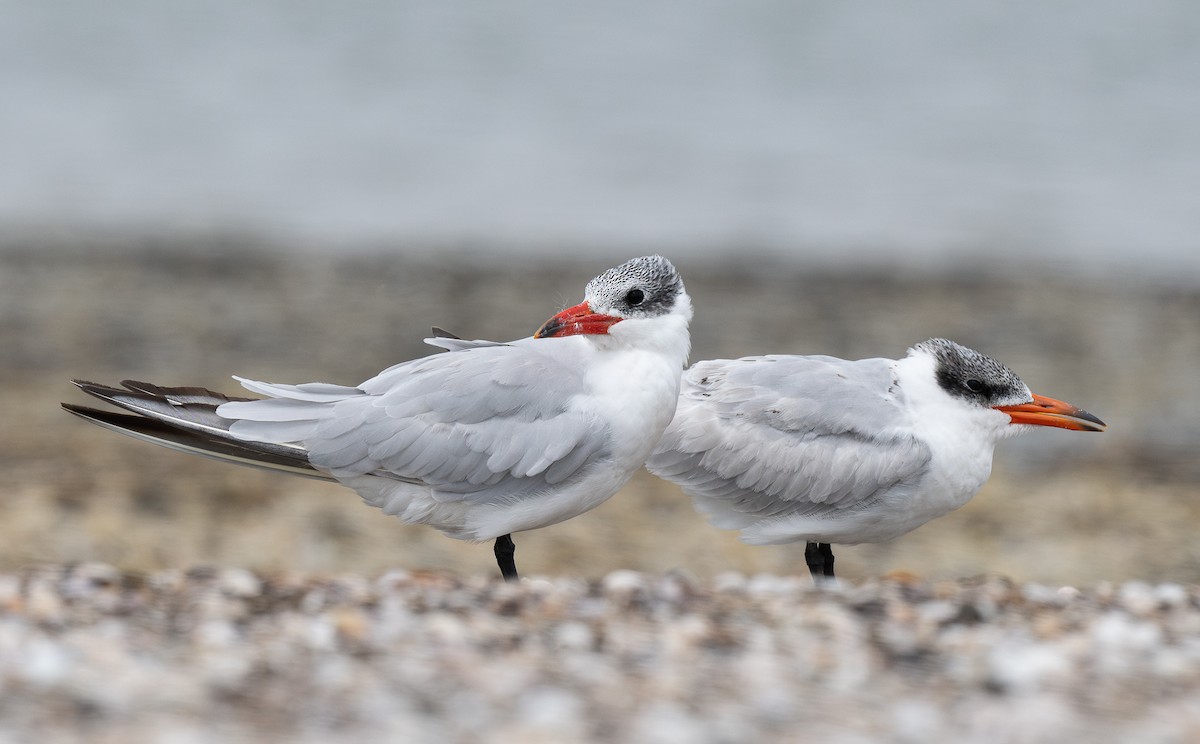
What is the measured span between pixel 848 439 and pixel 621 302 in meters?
0.99

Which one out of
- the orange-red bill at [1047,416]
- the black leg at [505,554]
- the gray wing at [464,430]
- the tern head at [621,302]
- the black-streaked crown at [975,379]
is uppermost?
the tern head at [621,302]

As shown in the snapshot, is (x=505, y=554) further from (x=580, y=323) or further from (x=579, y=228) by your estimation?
(x=579, y=228)

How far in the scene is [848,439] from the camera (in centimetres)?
525

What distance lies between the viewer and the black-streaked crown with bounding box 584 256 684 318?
16.2 feet

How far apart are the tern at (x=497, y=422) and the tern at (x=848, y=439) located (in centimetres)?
49

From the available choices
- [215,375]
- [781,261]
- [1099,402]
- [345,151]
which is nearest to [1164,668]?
[1099,402]

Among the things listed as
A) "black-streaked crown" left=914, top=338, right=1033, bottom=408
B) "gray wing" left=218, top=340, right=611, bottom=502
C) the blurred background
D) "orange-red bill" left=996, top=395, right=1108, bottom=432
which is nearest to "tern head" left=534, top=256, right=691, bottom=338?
"gray wing" left=218, top=340, right=611, bottom=502

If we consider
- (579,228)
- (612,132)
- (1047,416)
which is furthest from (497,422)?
(612,132)

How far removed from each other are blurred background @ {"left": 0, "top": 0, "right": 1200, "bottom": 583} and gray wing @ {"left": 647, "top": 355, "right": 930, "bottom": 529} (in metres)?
2.31

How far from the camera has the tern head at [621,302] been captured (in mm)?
4914

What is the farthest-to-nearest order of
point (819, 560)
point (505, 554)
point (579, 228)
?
point (579, 228) < point (819, 560) < point (505, 554)

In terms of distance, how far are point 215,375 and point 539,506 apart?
5.35 metres

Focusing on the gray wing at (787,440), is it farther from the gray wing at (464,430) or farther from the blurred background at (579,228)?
the blurred background at (579,228)

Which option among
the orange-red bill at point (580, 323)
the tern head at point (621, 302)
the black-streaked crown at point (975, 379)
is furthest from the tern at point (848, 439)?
the orange-red bill at point (580, 323)
